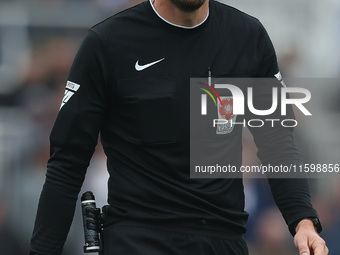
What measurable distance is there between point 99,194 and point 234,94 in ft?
10.4

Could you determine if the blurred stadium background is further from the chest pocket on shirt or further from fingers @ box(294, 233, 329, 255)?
fingers @ box(294, 233, 329, 255)

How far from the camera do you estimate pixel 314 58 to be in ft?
22.8

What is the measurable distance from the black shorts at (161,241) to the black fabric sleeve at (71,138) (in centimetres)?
23

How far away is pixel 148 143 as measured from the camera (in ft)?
11.0

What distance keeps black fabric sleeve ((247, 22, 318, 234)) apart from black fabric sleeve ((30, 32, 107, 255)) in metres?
0.66

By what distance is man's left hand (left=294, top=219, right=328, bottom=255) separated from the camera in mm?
3225

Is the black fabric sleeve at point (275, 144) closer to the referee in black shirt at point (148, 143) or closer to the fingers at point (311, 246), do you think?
the referee in black shirt at point (148, 143)

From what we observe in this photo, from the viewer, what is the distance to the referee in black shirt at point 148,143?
3.31m

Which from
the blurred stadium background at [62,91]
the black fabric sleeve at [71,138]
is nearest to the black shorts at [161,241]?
the black fabric sleeve at [71,138]

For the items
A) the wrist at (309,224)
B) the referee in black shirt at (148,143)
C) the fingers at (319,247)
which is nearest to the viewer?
the fingers at (319,247)

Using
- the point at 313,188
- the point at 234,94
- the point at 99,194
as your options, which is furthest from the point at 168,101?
the point at 313,188

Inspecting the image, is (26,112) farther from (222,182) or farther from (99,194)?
(222,182)

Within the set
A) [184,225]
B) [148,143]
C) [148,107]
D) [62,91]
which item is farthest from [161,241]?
[62,91]

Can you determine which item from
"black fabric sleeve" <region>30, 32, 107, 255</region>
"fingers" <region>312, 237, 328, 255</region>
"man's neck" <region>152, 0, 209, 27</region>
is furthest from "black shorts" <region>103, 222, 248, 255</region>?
"man's neck" <region>152, 0, 209, 27</region>
